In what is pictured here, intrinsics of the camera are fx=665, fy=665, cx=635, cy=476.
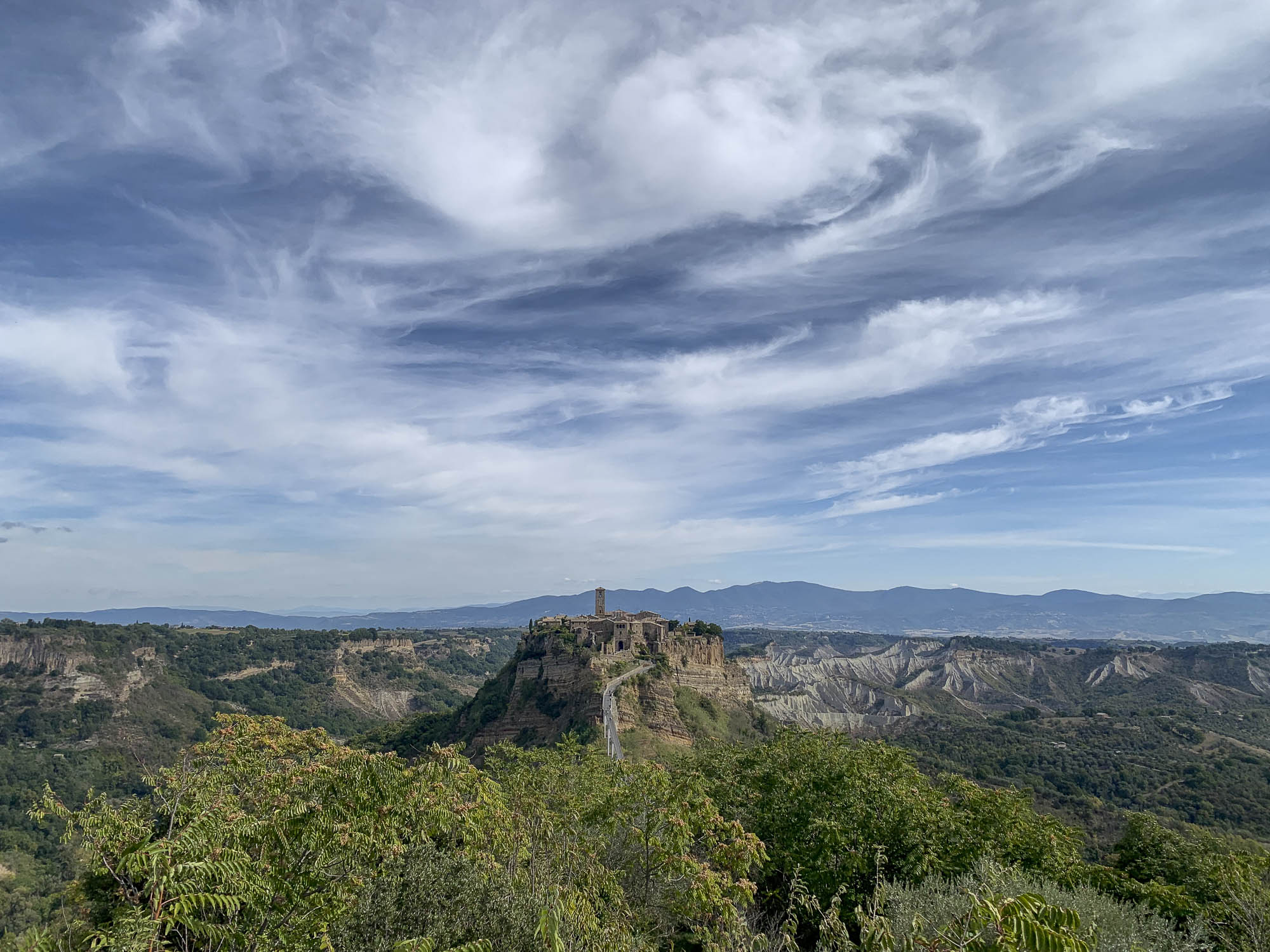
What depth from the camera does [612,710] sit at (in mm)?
74875

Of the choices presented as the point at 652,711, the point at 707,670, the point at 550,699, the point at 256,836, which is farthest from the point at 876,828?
the point at 707,670

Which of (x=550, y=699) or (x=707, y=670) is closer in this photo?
(x=550, y=699)

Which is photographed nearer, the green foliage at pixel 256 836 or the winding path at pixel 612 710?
the green foliage at pixel 256 836

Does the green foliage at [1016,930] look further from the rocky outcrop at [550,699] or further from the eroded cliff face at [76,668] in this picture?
the eroded cliff face at [76,668]

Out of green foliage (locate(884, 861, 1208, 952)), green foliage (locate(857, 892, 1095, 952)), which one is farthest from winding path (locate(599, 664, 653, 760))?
green foliage (locate(857, 892, 1095, 952))

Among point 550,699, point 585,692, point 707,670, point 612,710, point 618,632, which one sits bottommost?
point 550,699

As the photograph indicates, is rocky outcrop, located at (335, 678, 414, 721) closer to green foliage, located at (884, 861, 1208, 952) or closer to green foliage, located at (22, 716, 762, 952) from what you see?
green foliage, located at (22, 716, 762, 952)

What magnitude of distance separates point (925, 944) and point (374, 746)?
93.0 m

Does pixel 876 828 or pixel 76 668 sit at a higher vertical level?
pixel 876 828

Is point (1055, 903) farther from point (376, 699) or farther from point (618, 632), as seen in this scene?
point (376, 699)

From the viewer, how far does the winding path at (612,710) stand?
6688 cm

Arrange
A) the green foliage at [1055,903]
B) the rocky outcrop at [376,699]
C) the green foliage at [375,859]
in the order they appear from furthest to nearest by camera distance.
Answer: the rocky outcrop at [376,699], the green foliage at [1055,903], the green foliage at [375,859]

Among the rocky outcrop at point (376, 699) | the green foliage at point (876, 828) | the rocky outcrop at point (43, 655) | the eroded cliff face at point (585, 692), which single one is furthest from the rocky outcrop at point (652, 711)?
the rocky outcrop at point (43, 655)

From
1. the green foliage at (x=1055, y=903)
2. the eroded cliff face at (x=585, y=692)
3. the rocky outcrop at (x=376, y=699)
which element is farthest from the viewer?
the rocky outcrop at (x=376, y=699)
